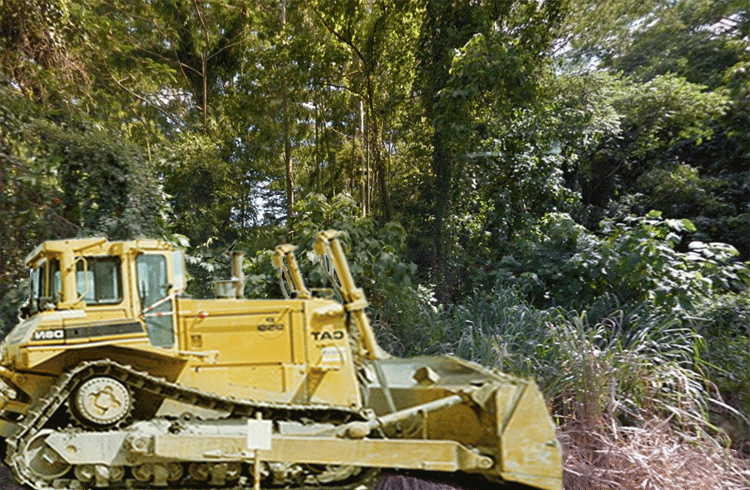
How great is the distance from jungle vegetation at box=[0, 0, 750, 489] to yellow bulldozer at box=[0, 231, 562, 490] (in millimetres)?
1104

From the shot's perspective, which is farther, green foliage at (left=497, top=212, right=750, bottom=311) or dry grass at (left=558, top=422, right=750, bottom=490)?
green foliage at (left=497, top=212, right=750, bottom=311)

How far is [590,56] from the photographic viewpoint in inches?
506

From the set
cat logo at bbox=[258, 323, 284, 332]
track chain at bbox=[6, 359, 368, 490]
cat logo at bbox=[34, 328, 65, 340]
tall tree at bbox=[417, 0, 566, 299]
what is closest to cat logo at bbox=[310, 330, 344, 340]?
cat logo at bbox=[258, 323, 284, 332]

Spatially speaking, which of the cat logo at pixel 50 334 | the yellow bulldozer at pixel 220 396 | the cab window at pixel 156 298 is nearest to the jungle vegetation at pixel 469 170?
the yellow bulldozer at pixel 220 396

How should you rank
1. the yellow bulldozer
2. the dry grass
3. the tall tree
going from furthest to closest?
the tall tree, the dry grass, the yellow bulldozer

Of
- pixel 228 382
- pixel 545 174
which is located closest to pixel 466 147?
pixel 545 174

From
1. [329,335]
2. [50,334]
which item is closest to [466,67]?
[329,335]

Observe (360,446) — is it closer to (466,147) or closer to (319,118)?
(466,147)

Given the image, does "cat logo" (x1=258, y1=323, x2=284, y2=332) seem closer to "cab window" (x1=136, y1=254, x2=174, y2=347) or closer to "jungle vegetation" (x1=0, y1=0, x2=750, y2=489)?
"cab window" (x1=136, y1=254, x2=174, y2=347)

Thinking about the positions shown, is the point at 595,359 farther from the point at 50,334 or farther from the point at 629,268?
the point at 50,334

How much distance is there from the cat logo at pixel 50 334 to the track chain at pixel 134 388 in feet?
0.79

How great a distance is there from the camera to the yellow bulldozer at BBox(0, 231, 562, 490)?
2.85 meters

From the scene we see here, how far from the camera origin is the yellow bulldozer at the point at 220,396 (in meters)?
2.85

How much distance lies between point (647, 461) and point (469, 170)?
19.2 feet
